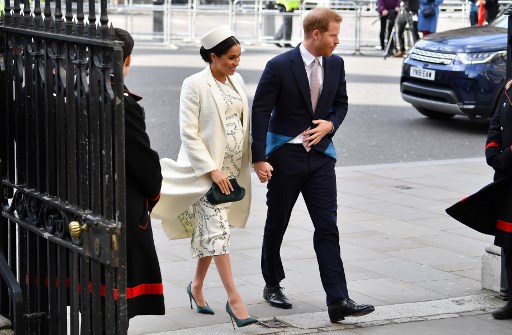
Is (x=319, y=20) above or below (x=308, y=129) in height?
above

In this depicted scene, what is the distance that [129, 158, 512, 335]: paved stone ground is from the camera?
5.84 meters

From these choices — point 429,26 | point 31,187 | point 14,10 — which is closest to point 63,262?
point 31,187

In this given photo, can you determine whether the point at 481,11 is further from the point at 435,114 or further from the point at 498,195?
the point at 498,195

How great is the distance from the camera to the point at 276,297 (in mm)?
6152

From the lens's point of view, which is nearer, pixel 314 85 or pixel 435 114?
pixel 314 85

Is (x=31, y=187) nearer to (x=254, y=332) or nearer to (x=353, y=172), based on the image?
(x=254, y=332)

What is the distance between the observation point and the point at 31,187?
13.6ft

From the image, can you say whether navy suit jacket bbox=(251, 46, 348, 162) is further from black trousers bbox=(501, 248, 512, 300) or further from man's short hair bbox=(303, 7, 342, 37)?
black trousers bbox=(501, 248, 512, 300)

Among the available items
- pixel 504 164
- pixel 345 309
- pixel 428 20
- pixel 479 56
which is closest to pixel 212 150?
pixel 345 309

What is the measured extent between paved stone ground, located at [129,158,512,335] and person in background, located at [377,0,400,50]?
1326 cm

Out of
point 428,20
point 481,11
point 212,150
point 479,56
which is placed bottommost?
point 428,20

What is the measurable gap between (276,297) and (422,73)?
26.6 ft

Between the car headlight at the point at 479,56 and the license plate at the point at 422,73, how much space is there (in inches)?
16.9

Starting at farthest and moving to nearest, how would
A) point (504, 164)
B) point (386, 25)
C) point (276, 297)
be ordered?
point (386, 25)
point (276, 297)
point (504, 164)
